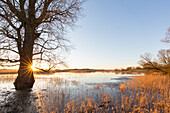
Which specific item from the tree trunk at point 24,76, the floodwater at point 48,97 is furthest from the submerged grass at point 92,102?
the tree trunk at point 24,76

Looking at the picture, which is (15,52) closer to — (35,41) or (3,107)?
(35,41)

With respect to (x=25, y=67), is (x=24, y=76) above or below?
below

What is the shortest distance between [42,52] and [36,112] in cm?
730

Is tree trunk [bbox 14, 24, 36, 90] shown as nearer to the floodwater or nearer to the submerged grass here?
the floodwater

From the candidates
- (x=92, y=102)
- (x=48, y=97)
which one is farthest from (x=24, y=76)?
(x=92, y=102)

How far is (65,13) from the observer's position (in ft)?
35.3

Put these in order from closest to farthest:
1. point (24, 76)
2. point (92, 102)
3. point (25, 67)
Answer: point (92, 102) → point (24, 76) → point (25, 67)

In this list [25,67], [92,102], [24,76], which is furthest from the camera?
[25,67]

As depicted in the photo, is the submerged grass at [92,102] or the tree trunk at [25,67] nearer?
the submerged grass at [92,102]

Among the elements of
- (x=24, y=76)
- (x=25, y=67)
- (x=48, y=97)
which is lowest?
(x=48, y=97)

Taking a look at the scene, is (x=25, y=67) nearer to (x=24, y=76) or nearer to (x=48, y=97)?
(x=24, y=76)

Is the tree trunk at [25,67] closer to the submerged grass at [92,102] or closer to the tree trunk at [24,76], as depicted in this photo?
the tree trunk at [24,76]

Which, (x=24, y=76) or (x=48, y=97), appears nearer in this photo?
(x=48, y=97)

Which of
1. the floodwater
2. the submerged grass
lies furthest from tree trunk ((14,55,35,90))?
the submerged grass
